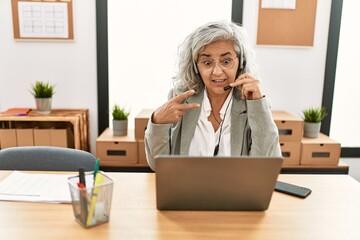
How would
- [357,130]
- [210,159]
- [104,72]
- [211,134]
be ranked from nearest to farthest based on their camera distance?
[210,159] → [211,134] → [104,72] → [357,130]

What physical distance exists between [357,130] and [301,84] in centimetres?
73

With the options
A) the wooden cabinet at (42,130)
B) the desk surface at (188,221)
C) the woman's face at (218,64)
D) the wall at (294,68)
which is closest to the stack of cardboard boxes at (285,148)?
the wooden cabinet at (42,130)

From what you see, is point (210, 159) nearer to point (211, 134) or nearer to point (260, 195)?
point (260, 195)

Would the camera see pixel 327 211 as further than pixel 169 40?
No

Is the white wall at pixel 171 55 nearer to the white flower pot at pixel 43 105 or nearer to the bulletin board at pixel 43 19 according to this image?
the bulletin board at pixel 43 19

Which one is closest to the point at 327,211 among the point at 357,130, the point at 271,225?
the point at 271,225

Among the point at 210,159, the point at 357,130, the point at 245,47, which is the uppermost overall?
the point at 245,47

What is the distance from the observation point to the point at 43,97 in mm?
2955

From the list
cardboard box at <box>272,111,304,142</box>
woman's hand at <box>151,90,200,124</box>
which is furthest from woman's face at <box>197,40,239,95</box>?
cardboard box at <box>272,111,304,142</box>

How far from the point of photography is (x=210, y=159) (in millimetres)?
956

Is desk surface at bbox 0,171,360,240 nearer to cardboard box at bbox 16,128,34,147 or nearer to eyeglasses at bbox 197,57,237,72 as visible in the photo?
eyeglasses at bbox 197,57,237,72

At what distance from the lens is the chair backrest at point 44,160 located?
1.54 metres

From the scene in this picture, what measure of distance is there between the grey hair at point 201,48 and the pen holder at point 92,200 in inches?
31.5

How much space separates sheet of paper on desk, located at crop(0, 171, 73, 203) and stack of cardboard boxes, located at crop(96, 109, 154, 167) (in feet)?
4.88
